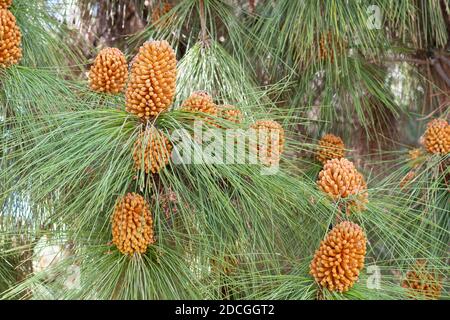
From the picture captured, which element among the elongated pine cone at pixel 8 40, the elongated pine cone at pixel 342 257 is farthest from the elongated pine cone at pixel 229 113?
the elongated pine cone at pixel 8 40

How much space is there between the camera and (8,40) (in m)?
1.10

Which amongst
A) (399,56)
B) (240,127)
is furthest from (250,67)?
(240,127)

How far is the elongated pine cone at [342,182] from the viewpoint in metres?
1.01

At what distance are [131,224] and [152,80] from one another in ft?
0.63

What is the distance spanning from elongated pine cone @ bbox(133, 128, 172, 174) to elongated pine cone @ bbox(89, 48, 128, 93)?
171 millimetres

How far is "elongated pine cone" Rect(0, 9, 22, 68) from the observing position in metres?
1.09

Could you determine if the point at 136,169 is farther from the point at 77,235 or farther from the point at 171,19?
the point at 171,19

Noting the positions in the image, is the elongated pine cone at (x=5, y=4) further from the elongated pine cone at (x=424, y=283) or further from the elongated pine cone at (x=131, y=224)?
the elongated pine cone at (x=424, y=283)

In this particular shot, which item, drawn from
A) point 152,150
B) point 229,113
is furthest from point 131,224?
point 229,113

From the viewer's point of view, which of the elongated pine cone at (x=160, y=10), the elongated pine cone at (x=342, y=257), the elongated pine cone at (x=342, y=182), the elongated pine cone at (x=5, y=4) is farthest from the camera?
the elongated pine cone at (x=160, y=10)

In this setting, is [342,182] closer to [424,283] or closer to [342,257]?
[342,257]

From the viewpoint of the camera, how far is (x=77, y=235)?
3.24 feet

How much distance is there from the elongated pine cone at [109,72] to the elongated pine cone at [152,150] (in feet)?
0.56
